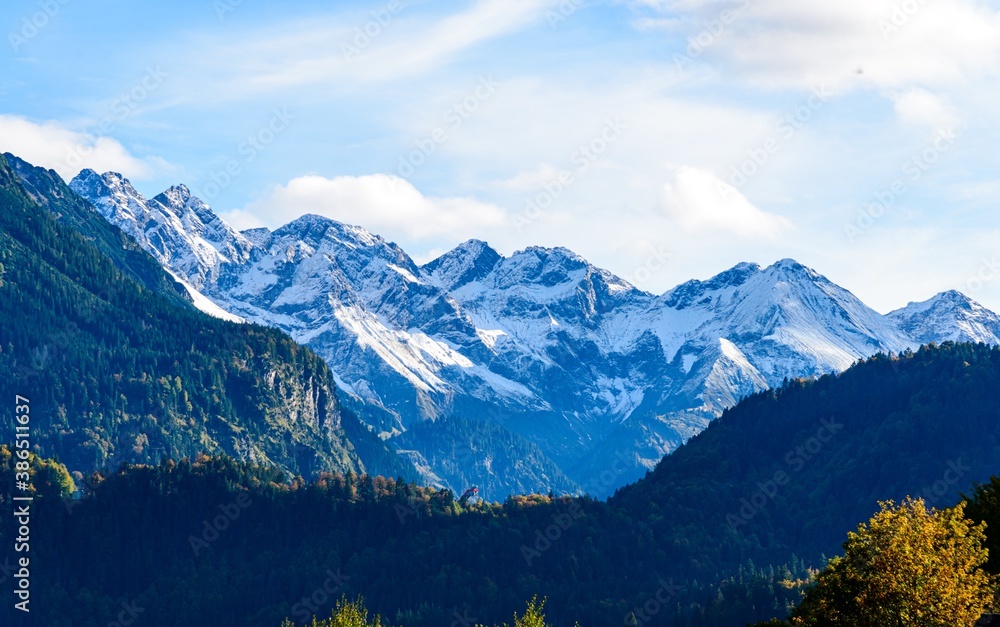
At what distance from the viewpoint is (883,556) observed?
97.1m

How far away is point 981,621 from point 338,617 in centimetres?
6846

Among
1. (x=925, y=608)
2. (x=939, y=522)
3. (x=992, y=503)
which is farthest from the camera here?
(x=992, y=503)

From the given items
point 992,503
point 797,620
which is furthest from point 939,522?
point 992,503

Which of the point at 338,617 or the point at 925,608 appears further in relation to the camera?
the point at 338,617

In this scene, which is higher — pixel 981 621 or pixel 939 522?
pixel 939 522

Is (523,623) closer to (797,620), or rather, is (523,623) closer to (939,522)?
(797,620)

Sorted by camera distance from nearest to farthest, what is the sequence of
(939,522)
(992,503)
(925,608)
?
(925,608) < (939,522) < (992,503)

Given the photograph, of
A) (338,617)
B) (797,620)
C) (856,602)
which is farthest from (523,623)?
(856,602)

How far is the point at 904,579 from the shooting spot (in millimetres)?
96000

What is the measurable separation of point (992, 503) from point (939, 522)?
4014 cm

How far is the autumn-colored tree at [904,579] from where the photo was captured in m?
95.2

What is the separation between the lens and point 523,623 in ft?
462

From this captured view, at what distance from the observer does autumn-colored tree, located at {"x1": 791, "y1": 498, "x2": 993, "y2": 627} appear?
95188 mm

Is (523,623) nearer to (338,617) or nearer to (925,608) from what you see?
(338,617)
